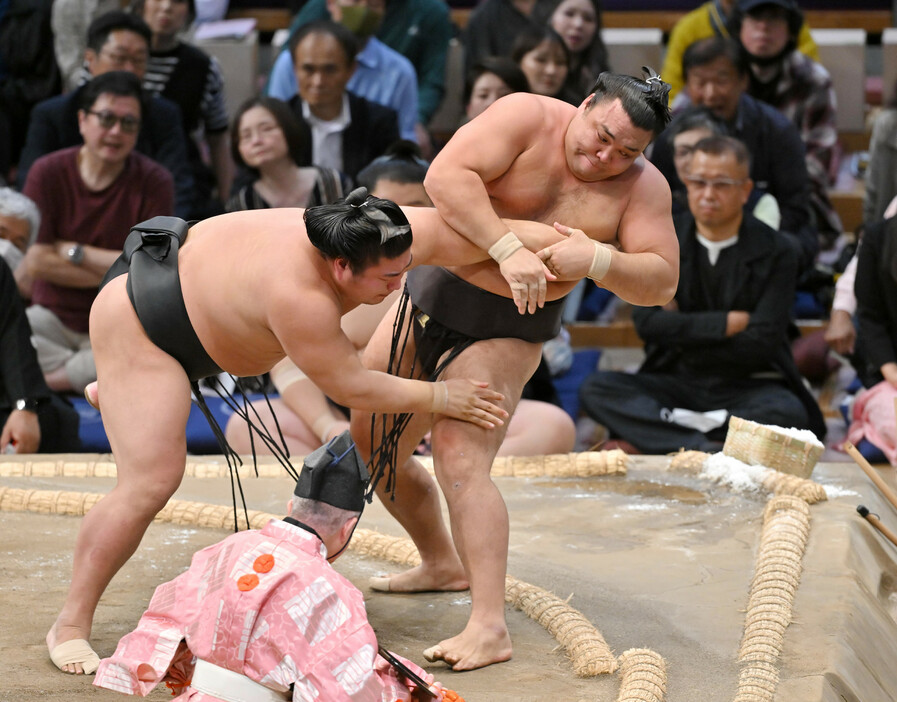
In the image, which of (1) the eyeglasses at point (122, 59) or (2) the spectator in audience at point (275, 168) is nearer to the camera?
(2) the spectator in audience at point (275, 168)

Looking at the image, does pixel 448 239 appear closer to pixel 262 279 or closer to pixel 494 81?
pixel 262 279

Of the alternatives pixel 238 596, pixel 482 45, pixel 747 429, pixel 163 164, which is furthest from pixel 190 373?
pixel 482 45

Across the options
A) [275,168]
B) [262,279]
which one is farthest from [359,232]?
[275,168]

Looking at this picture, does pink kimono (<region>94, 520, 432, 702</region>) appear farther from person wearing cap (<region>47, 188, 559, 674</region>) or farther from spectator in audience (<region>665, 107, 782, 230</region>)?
spectator in audience (<region>665, 107, 782, 230</region>)

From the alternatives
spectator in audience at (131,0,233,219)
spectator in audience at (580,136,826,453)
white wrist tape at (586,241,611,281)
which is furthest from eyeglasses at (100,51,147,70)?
white wrist tape at (586,241,611,281)

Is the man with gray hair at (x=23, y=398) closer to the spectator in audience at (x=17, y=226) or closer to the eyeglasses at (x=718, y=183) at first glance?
the spectator in audience at (x=17, y=226)

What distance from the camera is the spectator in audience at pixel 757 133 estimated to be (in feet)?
15.1

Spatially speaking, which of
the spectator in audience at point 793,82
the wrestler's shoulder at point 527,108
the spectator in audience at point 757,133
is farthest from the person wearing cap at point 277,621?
the spectator in audience at point 793,82

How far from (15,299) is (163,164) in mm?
1202

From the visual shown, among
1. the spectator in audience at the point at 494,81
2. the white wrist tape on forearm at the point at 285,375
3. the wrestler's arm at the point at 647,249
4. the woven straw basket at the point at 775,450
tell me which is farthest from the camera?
the spectator in audience at the point at 494,81

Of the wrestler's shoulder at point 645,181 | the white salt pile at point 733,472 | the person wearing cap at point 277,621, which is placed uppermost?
the wrestler's shoulder at point 645,181

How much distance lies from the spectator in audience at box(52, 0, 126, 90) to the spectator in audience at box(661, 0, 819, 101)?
8.53 ft

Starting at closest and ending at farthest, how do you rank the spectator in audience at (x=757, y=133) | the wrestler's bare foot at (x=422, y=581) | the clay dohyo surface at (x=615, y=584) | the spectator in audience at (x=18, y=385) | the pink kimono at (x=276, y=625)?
the pink kimono at (x=276, y=625) → the clay dohyo surface at (x=615, y=584) → the wrestler's bare foot at (x=422, y=581) → the spectator in audience at (x=18, y=385) → the spectator in audience at (x=757, y=133)

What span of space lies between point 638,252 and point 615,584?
835 millimetres
